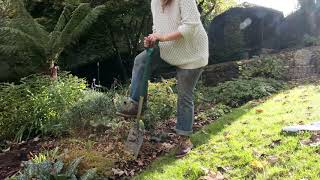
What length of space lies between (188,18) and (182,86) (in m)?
0.79

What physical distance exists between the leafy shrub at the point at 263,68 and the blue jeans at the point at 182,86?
235 inches

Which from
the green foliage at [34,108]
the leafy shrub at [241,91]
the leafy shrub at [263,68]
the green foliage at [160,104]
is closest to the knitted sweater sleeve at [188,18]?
the green foliage at [160,104]

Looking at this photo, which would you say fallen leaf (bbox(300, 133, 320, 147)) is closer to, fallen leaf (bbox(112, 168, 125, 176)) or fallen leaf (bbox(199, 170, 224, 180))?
fallen leaf (bbox(199, 170, 224, 180))

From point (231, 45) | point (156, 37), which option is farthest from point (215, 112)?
point (231, 45)

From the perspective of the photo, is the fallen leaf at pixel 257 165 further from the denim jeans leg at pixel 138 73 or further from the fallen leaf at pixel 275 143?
the denim jeans leg at pixel 138 73

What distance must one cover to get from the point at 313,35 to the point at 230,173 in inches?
523

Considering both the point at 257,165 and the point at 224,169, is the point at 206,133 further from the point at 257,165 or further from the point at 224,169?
the point at 257,165

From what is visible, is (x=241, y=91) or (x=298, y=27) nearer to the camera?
(x=241, y=91)

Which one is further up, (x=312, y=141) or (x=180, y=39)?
(x=180, y=39)

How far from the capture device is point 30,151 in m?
5.59

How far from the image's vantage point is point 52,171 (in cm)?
414

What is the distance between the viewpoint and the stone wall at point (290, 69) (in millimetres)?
11703

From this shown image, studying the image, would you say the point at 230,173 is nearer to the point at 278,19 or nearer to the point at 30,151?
Result: the point at 30,151

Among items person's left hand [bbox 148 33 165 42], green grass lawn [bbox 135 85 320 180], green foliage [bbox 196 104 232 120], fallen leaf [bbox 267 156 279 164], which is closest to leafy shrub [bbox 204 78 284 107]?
green foliage [bbox 196 104 232 120]
